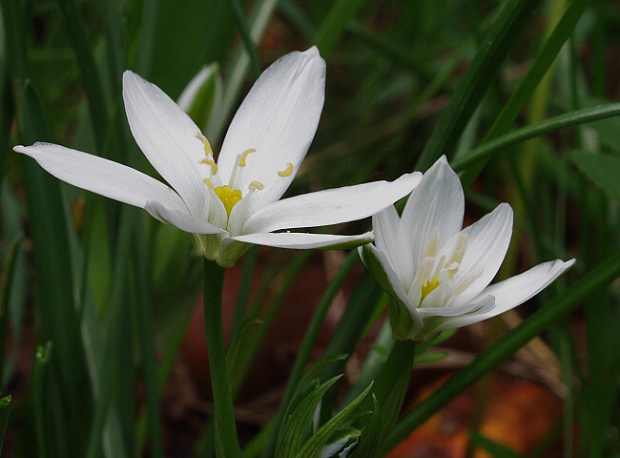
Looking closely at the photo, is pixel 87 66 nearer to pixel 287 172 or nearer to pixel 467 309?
pixel 287 172

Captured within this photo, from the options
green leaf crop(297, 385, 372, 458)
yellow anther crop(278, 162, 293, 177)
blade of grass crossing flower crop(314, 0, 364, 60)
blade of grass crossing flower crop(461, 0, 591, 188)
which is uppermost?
blade of grass crossing flower crop(314, 0, 364, 60)

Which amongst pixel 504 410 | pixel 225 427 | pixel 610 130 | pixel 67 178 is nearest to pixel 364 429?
pixel 225 427

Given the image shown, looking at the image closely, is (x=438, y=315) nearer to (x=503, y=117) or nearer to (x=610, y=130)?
(x=503, y=117)

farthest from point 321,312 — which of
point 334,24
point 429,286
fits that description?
point 334,24

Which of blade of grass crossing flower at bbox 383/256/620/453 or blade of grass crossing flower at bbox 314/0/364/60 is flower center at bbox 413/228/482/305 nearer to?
blade of grass crossing flower at bbox 383/256/620/453

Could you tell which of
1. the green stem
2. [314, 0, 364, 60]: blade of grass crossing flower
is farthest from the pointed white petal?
[314, 0, 364, 60]: blade of grass crossing flower

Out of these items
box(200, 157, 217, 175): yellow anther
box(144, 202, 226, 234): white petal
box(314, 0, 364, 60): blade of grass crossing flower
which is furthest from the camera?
box(314, 0, 364, 60): blade of grass crossing flower

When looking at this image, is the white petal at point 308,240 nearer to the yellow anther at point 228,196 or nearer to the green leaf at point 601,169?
the yellow anther at point 228,196
